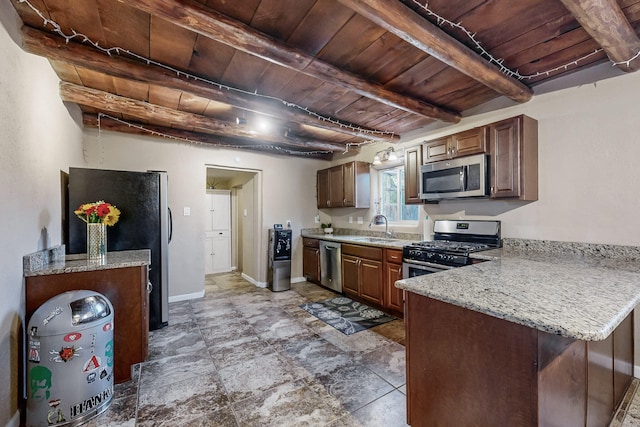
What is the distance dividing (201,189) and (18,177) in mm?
2547

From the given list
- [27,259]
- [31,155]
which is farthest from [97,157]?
[27,259]

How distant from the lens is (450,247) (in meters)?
2.90

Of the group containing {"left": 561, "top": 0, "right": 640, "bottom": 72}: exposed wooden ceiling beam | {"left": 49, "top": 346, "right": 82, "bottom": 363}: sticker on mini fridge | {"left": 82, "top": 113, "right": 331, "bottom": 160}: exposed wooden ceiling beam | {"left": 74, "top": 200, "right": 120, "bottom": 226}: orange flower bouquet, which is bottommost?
{"left": 49, "top": 346, "right": 82, "bottom": 363}: sticker on mini fridge

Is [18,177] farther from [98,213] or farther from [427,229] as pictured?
[427,229]

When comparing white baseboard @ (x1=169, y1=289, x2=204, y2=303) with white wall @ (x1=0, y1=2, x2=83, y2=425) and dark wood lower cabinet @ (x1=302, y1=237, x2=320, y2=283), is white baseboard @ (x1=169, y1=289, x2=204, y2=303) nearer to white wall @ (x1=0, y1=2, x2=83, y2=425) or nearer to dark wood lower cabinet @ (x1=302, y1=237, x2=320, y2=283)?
dark wood lower cabinet @ (x1=302, y1=237, x2=320, y2=283)

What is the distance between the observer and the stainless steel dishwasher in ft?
14.2

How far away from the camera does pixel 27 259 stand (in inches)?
72.4

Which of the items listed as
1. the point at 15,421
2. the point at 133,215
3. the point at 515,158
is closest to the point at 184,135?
the point at 133,215

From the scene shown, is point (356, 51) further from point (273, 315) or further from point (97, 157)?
point (97, 157)

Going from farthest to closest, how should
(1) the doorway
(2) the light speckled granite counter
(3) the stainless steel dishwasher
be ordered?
(1) the doorway < (3) the stainless steel dishwasher < (2) the light speckled granite counter

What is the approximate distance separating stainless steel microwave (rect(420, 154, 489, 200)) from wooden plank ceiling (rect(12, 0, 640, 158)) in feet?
1.90

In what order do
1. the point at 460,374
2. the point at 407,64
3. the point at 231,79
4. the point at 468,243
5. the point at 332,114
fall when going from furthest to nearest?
1. the point at 332,114
2. the point at 468,243
3. the point at 231,79
4. the point at 407,64
5. the point at 460,374

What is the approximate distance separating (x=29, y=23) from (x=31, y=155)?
875 mm

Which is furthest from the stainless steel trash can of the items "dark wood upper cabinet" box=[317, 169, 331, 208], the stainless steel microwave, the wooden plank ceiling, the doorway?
"dark wood upper cabinet" box=[317, 169, 331, 208]
